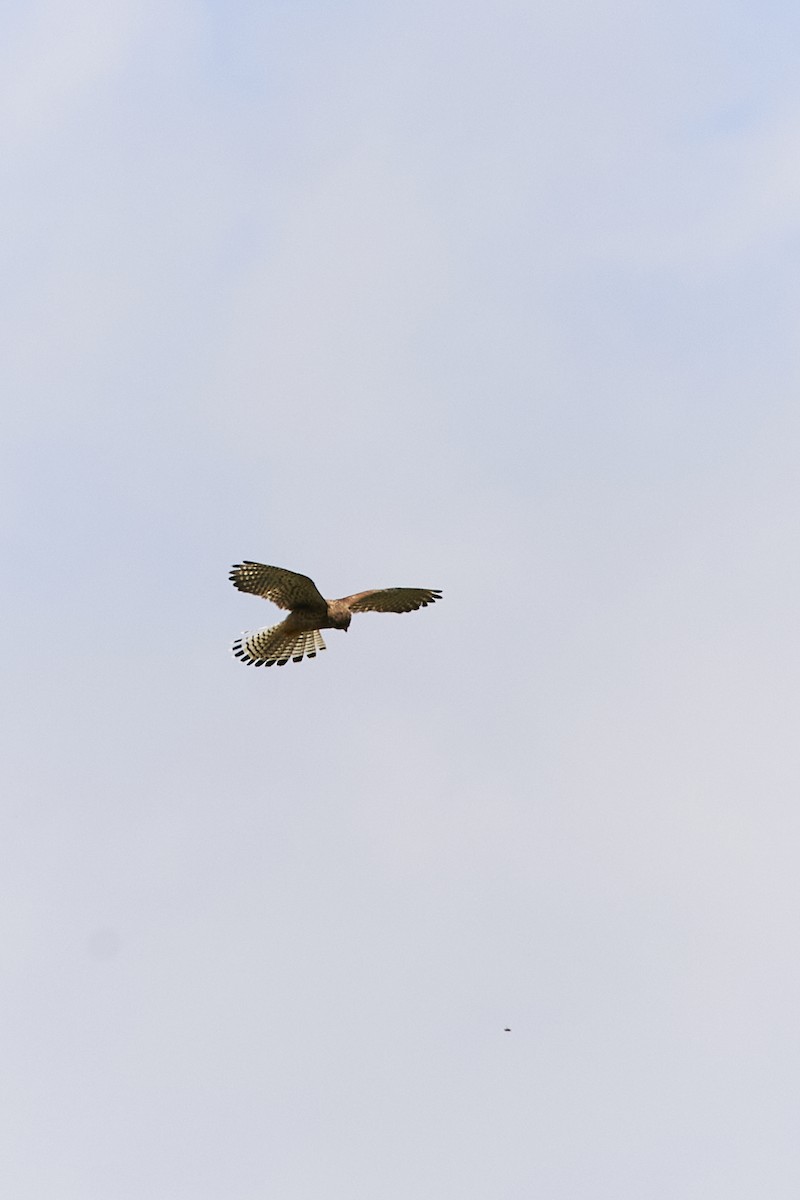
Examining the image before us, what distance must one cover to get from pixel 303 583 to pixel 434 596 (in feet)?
9.43

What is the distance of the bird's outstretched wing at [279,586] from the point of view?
3491 cm

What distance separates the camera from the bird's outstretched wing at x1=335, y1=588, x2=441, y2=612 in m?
36.4

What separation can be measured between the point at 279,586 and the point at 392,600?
92.9 inches

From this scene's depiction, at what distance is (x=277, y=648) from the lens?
3759cm

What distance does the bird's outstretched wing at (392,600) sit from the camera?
36.4 metres

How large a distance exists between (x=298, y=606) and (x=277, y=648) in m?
1.82

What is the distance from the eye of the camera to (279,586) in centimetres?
3541

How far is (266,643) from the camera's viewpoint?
37.4 meters

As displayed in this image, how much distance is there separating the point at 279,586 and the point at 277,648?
2.45m

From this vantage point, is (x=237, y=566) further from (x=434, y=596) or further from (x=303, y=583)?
(x=434, y=596)

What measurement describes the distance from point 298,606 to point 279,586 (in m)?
0.74

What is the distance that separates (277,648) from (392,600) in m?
2.34

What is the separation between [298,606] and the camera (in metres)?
36.0

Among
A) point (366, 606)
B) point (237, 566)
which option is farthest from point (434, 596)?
point (237, 566)
